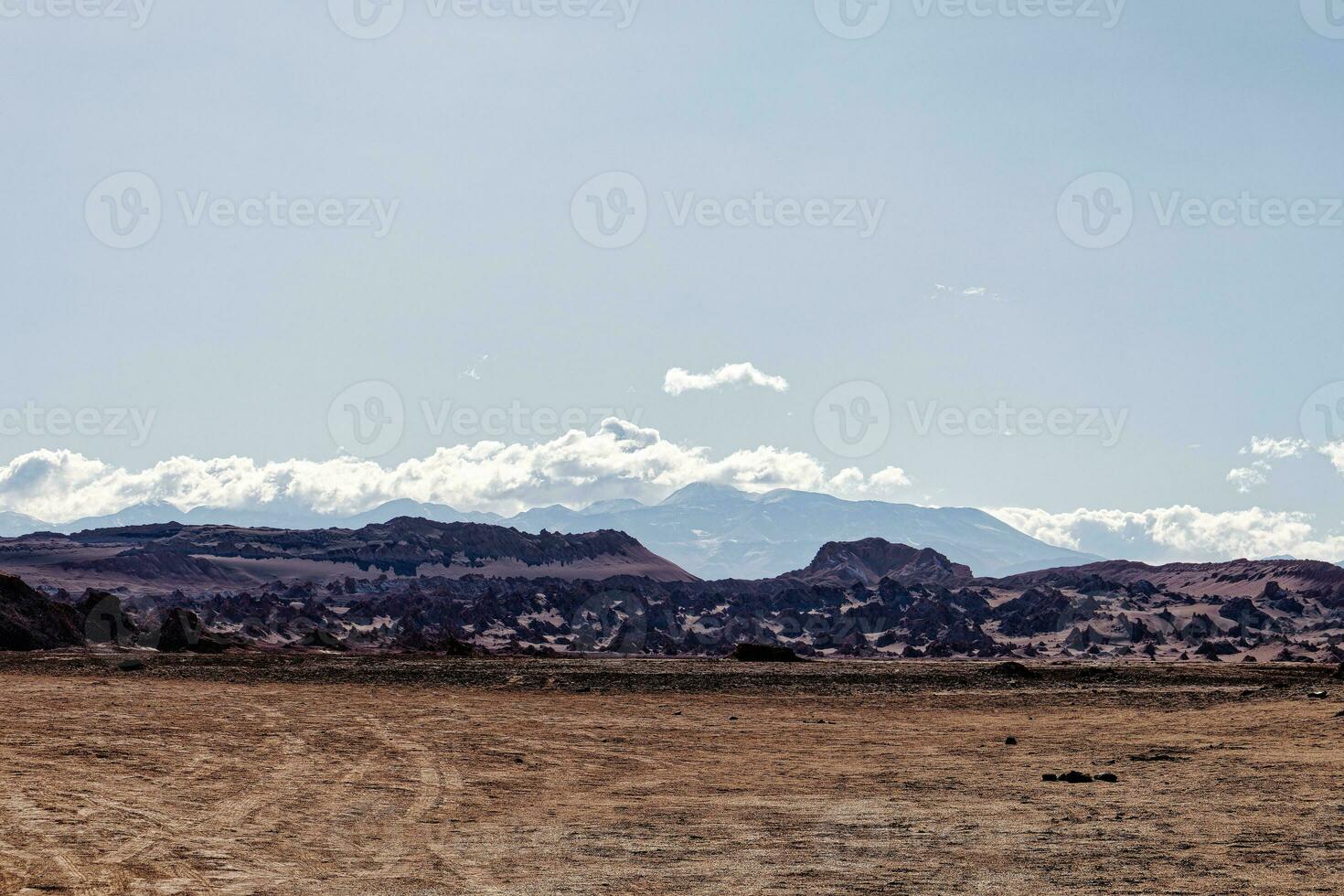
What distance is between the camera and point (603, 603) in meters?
87.2

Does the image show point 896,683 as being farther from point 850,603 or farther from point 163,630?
point 850,603

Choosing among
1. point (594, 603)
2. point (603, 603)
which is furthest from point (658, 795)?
point (603, 603)

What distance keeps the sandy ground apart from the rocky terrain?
72.7 ft

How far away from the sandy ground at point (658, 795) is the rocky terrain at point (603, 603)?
22144mm

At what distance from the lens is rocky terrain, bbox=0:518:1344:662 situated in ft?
195

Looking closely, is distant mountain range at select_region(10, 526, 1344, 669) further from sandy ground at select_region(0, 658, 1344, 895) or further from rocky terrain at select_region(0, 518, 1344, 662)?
sandy ground at select_region(0, 658, 1344, 895)

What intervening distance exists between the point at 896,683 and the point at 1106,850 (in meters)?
22.1

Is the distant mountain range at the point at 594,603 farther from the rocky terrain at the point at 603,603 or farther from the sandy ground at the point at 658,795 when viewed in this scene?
the sandy ground at the point at 658,795

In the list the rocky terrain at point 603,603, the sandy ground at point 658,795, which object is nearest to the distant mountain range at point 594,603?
the rocky terrain at point 603,603

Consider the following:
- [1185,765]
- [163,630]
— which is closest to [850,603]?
[163,630]

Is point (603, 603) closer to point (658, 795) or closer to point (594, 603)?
point (594, 603)

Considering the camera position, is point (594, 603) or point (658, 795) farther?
point (594, 603)

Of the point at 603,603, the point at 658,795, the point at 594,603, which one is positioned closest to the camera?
the point at 658,795

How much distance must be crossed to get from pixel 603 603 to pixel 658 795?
237 ft
